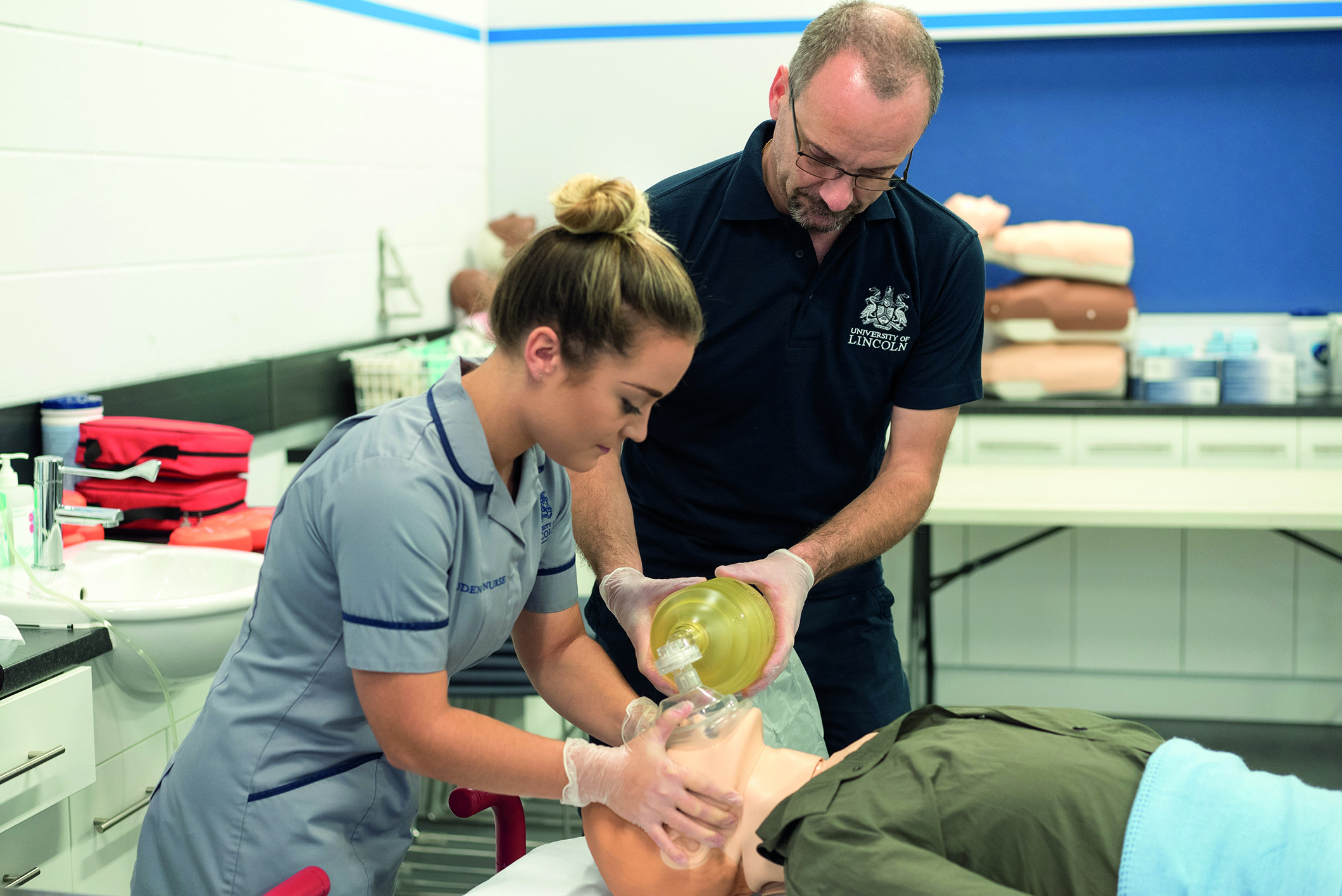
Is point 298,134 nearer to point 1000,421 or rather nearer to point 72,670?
point 72,670

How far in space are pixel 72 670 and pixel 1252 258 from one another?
4.01m

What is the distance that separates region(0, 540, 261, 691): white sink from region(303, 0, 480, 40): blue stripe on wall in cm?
183

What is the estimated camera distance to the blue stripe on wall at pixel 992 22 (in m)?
3.98

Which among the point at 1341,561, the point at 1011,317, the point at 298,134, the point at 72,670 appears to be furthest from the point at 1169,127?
the point at 72,670

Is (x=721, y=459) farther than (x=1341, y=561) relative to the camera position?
No

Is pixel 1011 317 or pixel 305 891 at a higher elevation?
pixel 1011 317

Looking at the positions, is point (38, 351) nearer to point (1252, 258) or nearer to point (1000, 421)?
point (1000, 421)

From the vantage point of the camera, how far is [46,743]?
1832 mm

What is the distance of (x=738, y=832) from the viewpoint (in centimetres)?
143

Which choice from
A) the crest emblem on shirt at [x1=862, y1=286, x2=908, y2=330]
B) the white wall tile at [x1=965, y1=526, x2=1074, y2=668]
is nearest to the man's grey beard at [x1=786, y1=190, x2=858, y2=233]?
the crest emblem on shirt at [x1=862, y1=286, x2=908, y2=330]

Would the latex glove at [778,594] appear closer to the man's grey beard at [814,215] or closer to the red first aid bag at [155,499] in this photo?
the man's grey beard at [814,215]

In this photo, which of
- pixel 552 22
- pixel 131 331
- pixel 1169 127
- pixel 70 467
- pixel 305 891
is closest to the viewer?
pixel 305 891

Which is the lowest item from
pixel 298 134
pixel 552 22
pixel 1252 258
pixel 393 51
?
pixel 1252 258

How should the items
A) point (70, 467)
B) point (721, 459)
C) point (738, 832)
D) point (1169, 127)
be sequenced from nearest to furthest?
point (738, 832)
point (721, 459)
point (70, 467)
point (1169, 127)
